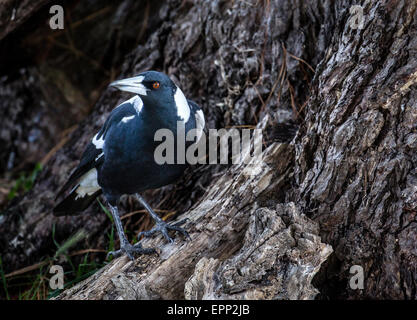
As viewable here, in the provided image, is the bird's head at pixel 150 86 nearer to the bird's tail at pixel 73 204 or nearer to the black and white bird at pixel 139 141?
the black and white bird at pixel 139 141

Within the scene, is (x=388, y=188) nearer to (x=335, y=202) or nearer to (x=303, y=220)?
(x=335, y=202)

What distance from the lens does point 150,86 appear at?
7.20ft

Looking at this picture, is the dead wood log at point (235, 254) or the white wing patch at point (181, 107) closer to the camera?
the dead wood log at point (235, 254)

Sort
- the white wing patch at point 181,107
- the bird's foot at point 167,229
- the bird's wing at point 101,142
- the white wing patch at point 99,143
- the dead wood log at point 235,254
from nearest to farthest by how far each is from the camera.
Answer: the dead wood log at point 235,254 < the bird's foot at point 167,229 < the white wing patch at point 181,107 < the bird's wing at point 101,142 < the white wing patch at point 99,143

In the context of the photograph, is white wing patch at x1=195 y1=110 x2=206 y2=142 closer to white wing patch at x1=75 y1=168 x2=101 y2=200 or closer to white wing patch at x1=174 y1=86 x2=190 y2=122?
white wing patch at x1=174 y1=86 x2=190 y2=122

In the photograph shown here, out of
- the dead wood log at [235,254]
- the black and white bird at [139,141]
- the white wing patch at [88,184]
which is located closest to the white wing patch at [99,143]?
the black and white bird at [139,141]

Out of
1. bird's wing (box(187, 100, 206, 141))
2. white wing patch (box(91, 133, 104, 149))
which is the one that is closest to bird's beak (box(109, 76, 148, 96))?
bird's wing (box(187, 100, 206, 141))

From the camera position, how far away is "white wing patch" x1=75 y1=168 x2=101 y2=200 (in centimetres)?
278

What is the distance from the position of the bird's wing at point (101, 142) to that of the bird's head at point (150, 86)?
185mm

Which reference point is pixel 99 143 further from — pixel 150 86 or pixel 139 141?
pixel 150 86

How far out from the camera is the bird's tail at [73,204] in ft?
9.07

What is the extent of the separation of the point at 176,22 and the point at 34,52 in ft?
4.62

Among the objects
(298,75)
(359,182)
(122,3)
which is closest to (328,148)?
(359,182)

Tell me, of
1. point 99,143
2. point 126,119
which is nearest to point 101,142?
point 99,143
